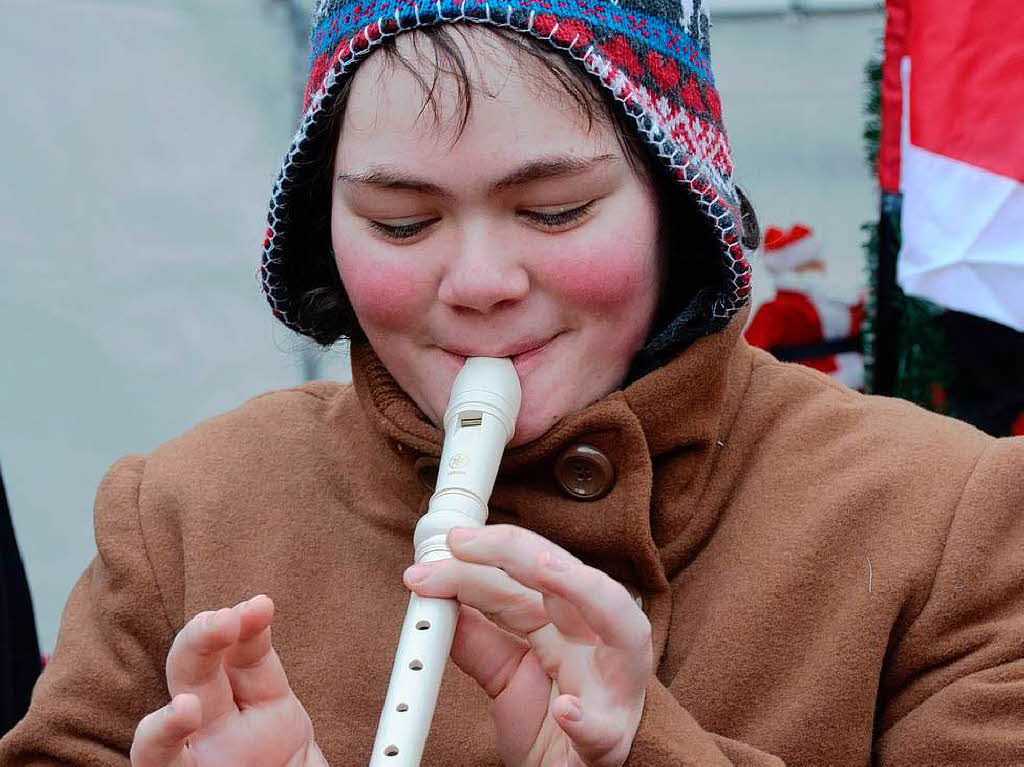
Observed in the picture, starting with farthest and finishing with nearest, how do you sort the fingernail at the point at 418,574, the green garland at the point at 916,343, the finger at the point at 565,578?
the green garland at the point at 916,343 < the fingernail at the point at 418,574 < the finger at the point at 565,578

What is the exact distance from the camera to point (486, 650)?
1.33 meters

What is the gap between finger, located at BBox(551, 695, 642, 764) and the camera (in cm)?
120

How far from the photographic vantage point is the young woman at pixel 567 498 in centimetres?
135

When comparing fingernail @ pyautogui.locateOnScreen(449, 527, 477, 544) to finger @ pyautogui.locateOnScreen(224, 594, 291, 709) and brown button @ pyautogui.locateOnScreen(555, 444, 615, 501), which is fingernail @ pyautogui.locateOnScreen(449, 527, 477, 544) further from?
brown button @ pyautogui.locateOnScreen(555, 444, 615, 501)

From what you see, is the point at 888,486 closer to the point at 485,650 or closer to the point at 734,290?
the point at 734,290

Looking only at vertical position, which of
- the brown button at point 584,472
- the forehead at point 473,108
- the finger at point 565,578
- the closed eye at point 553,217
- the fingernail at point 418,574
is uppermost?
the forehead at point 473,108

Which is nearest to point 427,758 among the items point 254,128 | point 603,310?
point 603,310

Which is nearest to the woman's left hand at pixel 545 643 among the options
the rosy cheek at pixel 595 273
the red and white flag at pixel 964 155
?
the rosy cheek at pixel 595 273

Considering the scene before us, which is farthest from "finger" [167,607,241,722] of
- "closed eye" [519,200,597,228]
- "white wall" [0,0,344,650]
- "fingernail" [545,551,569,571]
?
"white wall" [0,0,344,650]

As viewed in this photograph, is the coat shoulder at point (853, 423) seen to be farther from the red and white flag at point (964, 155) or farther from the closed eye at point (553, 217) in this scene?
the red and white flag at point (964, 155)

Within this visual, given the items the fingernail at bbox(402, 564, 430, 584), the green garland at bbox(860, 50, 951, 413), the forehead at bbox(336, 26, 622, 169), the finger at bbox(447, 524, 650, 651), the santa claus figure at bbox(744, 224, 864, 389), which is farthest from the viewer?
the santa claus figure at bbox(744, 224, 864, 389)

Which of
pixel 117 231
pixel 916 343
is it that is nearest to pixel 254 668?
pixel 916 343

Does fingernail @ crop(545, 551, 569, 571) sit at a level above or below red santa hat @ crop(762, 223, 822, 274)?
above

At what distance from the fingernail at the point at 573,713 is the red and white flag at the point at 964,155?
1.74 metres
